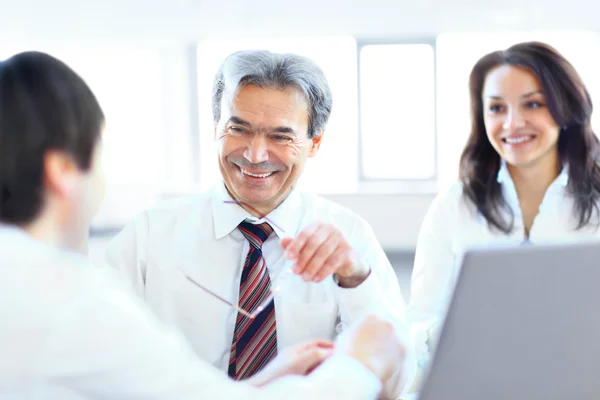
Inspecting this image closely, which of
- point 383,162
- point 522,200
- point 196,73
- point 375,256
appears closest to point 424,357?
point 375,256

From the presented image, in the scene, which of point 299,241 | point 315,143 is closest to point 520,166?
point 315,143

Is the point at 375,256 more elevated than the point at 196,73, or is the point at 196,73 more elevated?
the point at 196,73

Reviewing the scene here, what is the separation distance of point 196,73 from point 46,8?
0.63 meters

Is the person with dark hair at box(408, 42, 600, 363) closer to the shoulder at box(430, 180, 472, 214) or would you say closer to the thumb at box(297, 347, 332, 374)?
the shoulder at box(430, 180, 472, 214)

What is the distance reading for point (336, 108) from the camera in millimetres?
2426

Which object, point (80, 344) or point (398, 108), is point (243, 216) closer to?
point (80, 344)

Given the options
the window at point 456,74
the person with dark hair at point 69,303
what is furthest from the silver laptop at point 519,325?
the window at point 456,74

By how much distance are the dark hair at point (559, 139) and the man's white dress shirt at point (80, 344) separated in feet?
3.56

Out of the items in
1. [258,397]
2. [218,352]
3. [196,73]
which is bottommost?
[218,352]

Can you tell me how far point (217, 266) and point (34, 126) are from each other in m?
0.71

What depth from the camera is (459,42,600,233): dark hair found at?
5.23ft

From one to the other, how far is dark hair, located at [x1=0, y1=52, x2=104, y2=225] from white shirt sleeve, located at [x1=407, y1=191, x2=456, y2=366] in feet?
2.91

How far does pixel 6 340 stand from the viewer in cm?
65

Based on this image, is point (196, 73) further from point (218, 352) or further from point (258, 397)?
point (258, 397)
